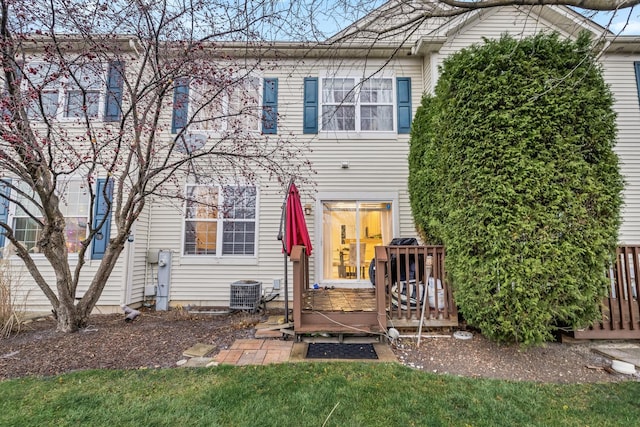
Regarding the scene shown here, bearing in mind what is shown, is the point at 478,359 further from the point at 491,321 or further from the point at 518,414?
the point at 518,414

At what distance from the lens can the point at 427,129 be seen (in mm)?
5141

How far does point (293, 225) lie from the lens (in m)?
4.77

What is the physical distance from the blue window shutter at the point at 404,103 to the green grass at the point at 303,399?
5.27m

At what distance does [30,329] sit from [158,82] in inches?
170

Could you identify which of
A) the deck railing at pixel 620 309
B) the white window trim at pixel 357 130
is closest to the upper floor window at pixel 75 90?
the white window trim at pixel 357 130

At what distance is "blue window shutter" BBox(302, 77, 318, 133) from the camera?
6.91 m

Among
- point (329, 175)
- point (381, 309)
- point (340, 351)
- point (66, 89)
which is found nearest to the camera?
point (340, 351)

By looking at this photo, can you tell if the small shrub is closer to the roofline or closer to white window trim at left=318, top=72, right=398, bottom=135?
white window trim at left=318, top=72, right=398, bottom=135

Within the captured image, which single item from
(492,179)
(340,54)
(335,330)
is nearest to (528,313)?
(492,179)

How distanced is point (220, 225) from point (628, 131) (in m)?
9.51

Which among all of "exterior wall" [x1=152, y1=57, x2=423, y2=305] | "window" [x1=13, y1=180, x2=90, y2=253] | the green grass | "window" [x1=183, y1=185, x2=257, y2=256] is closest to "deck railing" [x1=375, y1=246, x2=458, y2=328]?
the green grass

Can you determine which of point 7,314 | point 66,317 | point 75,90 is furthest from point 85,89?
point 7,314

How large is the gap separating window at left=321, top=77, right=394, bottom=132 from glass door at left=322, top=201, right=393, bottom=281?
1800 millimetres

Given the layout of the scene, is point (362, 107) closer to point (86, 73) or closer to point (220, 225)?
point (220, 225)
